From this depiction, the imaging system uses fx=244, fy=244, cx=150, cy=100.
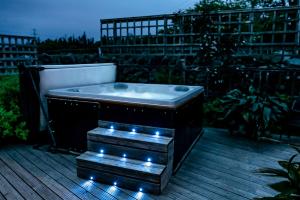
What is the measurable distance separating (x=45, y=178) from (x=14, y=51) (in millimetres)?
5809

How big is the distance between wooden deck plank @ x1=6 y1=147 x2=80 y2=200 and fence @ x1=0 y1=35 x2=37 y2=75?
15.3 ft

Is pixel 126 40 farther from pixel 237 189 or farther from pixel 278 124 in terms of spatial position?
pixel 237 189

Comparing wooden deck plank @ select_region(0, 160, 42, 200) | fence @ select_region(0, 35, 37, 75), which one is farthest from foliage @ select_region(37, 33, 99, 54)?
wooden deck plank @ select_region(0, 160, 42, 200)

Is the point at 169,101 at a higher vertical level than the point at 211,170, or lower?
higher

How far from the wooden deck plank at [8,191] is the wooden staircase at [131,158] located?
0.55 m

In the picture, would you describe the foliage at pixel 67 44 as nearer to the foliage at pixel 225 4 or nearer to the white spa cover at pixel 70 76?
the white spa cover at pixel 70 76

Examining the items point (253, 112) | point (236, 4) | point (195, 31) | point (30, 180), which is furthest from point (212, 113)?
point (236, 4)

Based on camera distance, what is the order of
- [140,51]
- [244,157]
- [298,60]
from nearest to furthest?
[244,157], [298,60], [140,51]

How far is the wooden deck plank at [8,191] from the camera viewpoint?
2049 mm

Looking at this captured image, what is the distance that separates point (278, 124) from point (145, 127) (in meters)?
2.39

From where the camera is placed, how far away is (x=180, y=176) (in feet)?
8.04

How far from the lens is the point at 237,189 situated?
221 centimetres

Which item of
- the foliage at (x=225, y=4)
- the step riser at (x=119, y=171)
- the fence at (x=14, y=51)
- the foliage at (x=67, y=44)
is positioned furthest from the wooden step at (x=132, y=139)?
the foliage at (x=225, y=4)

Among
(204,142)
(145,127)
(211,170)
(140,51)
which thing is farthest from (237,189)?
(140,51)
